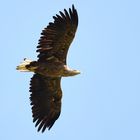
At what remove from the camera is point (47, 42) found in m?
20.7

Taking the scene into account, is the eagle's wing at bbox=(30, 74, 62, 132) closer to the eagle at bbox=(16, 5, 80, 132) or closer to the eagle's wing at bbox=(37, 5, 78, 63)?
the eagle at bbox=(16, 5, 80, 132)

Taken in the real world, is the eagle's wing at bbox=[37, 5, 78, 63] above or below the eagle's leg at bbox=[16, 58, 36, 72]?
above

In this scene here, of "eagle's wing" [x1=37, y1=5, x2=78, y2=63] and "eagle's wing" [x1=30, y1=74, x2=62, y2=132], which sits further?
"eagle's wing" [x1=30, y1=74, x2=62, y2=132]

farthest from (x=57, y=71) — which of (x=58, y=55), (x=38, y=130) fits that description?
(x=38, y=130)

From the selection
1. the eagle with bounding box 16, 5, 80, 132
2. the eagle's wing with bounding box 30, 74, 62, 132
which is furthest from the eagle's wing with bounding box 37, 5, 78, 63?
the eagle's wing with bounding box 30, 74, 62, 132

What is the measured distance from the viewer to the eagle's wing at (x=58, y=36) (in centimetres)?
2059

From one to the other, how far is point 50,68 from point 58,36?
1.04 metres

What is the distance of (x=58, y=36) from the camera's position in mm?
20812

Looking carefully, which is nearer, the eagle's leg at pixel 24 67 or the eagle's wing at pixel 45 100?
the eagle's leg at pixel 24 67

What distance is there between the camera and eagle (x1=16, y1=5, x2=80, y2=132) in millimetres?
20609

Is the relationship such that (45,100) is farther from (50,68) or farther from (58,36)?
(58,36)

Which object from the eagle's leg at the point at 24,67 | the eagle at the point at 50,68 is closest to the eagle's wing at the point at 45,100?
the eagle at the point at 50,68

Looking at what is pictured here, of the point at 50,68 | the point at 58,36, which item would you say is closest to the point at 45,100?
the point at 50,68

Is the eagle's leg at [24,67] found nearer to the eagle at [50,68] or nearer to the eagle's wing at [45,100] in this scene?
the eagle at [50,68]
